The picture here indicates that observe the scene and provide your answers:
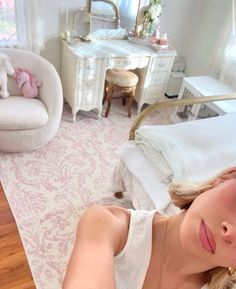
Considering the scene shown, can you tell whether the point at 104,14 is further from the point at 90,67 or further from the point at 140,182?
the point at 140,182

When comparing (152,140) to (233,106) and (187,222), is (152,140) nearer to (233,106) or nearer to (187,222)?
(187,222)

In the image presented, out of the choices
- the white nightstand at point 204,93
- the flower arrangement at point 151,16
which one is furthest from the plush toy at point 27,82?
the white nightstand at point 204,93

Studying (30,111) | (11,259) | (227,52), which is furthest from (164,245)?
(227,52)

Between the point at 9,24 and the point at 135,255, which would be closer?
the point at 135,255

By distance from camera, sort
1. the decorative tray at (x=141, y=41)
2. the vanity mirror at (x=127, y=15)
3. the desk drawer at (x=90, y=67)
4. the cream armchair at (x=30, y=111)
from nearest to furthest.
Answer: the cream armchair at (x=30, y=111) → the desk drawer at (x=90, y=67) → the vanity mirror at (x=127, y=15) → the decorative tray at (x=141, y=41)

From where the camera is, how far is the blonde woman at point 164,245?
559 millimetres

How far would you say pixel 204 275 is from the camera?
76cm

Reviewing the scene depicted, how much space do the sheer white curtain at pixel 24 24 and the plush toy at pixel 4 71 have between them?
0.27 metres

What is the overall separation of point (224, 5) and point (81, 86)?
1786 millimetres

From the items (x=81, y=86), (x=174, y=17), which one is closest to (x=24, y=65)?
(x=81, y=86)

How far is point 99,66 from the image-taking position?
8.55ft

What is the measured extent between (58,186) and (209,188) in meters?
1.66

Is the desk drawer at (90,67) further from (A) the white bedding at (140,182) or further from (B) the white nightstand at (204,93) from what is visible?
(A) the white bedding at (140,182)

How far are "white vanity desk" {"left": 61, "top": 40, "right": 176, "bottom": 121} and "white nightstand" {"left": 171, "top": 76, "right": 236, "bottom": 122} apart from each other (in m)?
0.30
